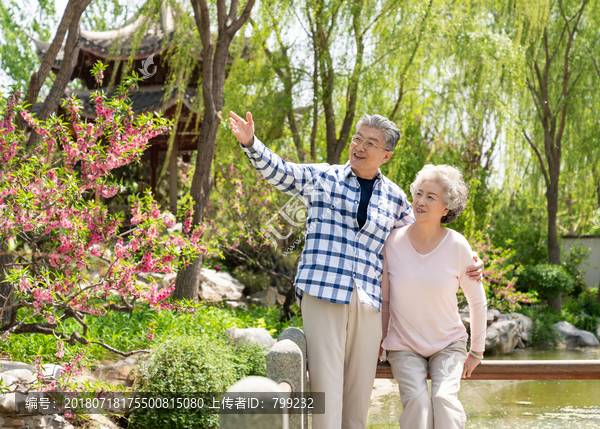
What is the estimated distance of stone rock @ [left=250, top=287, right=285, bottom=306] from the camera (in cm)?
776

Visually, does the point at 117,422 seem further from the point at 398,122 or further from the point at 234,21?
the point at 398,122

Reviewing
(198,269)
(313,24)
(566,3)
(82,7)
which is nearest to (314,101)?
(313,24)

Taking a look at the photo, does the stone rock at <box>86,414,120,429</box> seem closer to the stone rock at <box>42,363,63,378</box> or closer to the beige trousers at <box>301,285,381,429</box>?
the stone rock at <box>42,363,63,378</box>

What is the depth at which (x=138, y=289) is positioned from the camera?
2.98 metres

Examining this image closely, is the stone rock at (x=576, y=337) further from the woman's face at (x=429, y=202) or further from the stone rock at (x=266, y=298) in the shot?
the woman's face at (x=429, y=202)

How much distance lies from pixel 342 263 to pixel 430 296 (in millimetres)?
374

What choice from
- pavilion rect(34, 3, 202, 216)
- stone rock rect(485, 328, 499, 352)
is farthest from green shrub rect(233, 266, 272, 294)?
stone rock rect(485, 328, 499, 352)

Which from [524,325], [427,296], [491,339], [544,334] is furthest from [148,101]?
[427,296]

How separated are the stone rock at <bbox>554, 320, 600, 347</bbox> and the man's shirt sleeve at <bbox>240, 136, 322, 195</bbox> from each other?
783cm

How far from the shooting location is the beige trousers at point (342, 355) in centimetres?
183

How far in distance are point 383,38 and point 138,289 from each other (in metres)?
4.72

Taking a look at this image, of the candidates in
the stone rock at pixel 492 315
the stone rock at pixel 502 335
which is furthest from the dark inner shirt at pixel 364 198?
the stone rock at pixel 492 315

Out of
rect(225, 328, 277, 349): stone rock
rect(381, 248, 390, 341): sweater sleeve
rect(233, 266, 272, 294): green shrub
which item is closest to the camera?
rect(381, 248, 390, 341): sweater sleeve

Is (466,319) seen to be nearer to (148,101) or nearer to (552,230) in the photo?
(552,230)
